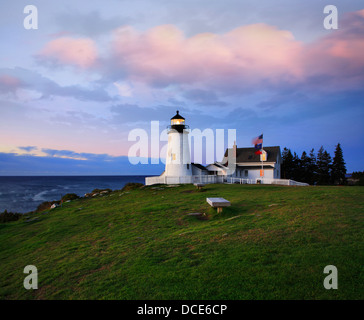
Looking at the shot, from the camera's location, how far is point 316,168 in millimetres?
44969

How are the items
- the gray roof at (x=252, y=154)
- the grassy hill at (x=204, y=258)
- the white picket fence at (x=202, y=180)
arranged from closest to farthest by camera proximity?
1. the grassy hill at (x=204, y=258)
2. the white picket fence at (x=202, y=180)
3. the gray roof at (x=252, y=154)

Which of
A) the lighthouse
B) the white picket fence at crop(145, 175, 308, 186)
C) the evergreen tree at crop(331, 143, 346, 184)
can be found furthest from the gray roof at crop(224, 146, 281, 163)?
the evergreen tree at crop(331, 143, 346, 184)

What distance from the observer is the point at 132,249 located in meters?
7.99

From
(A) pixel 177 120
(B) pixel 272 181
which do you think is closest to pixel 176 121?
→ (A) pixel 177 120

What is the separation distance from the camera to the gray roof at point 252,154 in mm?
36506

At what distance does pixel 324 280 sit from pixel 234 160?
33.7m

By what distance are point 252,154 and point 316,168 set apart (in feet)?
57.7

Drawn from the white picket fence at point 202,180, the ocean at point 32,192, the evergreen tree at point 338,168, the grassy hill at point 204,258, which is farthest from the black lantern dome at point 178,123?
the evergreen tree at point 338,168

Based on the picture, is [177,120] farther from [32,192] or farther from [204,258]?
[32,192]

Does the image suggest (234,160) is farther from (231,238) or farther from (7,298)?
(7,298)

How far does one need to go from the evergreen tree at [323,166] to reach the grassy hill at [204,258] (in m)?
37.3

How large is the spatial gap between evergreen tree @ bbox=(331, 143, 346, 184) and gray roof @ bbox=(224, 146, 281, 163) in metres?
15.3

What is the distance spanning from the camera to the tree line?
43.3m

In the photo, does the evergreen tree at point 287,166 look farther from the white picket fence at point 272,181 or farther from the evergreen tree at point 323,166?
the white picket fence at point 272,181
